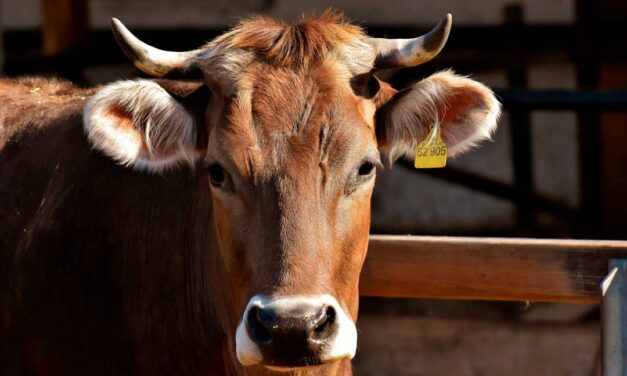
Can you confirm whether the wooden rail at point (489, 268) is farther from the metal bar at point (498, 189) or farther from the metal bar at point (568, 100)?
the metal bar at point (498, 189)

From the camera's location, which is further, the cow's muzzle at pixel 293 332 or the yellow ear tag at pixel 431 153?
the yellow ear tag at pixel 431 153

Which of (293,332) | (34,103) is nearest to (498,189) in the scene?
(34,103)

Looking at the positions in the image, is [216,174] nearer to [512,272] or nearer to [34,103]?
[512,272]

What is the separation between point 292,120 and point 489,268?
1.11 meters

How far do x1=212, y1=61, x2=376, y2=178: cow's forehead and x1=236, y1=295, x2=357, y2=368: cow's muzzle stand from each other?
20.3 inches

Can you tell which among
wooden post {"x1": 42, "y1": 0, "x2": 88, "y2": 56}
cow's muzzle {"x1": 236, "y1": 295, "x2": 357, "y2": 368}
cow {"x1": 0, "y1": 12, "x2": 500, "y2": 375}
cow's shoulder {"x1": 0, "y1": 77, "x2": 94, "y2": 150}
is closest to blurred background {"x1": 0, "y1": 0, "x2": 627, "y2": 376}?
wooden post {"x1": 42, "y1": 0, "x2": 88, "y2": 56}

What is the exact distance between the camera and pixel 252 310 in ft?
12.5

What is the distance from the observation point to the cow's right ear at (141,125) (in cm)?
443

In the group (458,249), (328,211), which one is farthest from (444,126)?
(328,211)

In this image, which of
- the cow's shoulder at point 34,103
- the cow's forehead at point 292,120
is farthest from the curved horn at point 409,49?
the cow's shoulder at point 34,103

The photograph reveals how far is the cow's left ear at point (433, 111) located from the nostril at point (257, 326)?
103 centimetres

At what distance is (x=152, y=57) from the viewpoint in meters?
4.46

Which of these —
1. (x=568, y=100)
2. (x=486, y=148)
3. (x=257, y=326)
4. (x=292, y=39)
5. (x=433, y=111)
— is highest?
(x=292, y=39)

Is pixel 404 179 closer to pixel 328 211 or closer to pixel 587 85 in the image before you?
pixel 587 85
